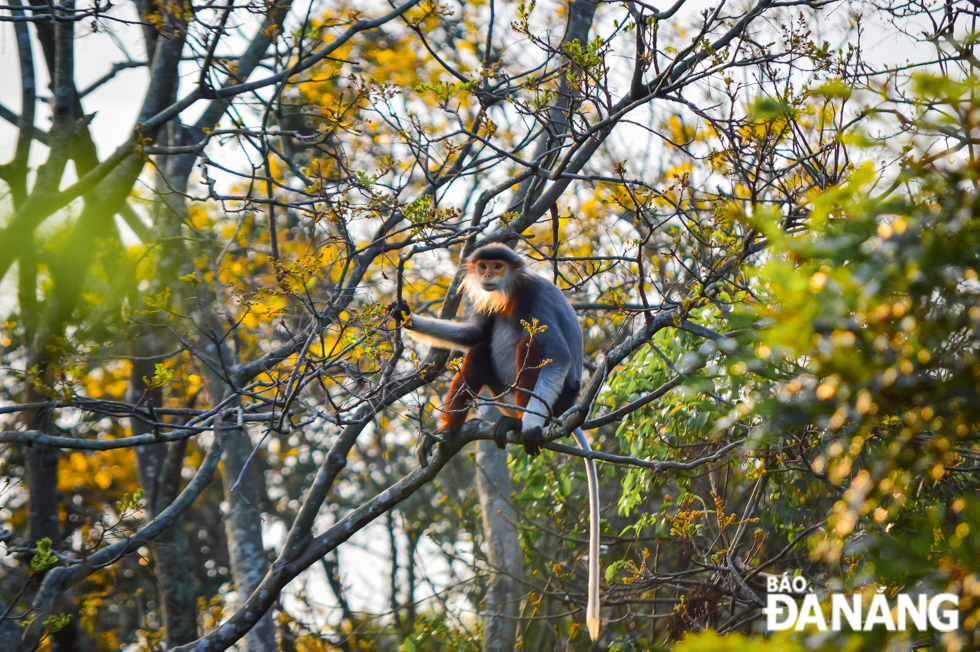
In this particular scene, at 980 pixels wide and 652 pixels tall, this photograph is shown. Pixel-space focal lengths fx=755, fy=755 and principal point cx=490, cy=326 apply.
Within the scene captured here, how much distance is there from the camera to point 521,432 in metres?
3.71

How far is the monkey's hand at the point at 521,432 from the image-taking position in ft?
11.8

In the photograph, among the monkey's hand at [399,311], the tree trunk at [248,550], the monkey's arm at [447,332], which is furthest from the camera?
the tree trunk at [248,550]

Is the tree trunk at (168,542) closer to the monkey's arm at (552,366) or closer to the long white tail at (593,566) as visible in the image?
the monkey's arm at (552,366)

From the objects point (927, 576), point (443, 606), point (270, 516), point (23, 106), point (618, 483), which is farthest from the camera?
point (270, 516)

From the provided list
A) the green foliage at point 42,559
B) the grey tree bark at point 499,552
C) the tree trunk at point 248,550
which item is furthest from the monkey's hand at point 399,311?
the grey tree bark at point 499,552

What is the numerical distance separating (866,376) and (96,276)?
5625 millimetres

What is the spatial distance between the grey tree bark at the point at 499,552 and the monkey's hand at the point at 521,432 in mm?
1635

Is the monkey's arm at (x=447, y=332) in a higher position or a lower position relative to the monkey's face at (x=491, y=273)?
lower

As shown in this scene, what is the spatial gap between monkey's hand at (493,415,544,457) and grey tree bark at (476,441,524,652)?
164 cm

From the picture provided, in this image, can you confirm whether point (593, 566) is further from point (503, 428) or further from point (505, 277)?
point (505, 277)

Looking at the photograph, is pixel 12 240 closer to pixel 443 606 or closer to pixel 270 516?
pixel 443 606

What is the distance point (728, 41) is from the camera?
3.15m

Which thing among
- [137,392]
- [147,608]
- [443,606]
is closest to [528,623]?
[443,606]

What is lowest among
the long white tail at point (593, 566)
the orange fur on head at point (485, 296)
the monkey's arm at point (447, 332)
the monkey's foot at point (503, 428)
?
the long white tail at point (593, 566)
